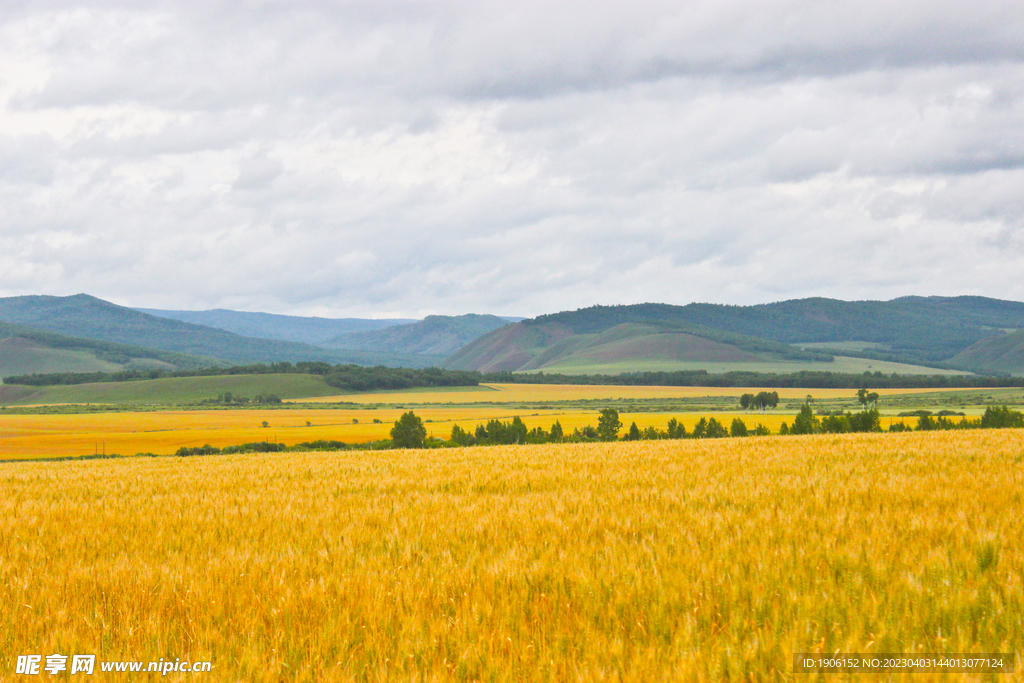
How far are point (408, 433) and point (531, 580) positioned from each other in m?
73.7

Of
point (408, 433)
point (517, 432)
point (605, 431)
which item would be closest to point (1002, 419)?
point (605, 431)

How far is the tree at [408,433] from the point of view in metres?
77.2

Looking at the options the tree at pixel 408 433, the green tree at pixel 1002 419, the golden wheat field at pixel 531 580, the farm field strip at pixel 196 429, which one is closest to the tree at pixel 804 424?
the green tree at pixel 1002 419

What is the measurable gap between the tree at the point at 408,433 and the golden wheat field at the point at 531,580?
2587 inches

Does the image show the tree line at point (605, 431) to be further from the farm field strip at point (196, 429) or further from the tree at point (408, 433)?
the farm field strip at point (196, 429)

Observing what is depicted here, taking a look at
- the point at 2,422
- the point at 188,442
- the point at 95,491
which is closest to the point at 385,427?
the point at 188,442

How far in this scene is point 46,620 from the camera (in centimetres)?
577

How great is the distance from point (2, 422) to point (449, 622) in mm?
165814

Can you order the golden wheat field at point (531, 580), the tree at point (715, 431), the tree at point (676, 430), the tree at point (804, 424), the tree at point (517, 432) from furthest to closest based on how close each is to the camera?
the tree at point (517, 432), the tree at point (715, 431), the tree at point (676, 430), the tree at point (804, 424), the golden wheat field at point (531, 580)

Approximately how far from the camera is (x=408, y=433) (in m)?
Answer: 79.0

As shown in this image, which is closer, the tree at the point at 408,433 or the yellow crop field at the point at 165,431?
the tree at the point at 408,433

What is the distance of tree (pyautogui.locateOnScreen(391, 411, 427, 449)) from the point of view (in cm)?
7719

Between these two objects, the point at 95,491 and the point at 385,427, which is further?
the point at 385,427

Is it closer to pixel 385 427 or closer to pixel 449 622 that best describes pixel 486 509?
pixel 449 622
